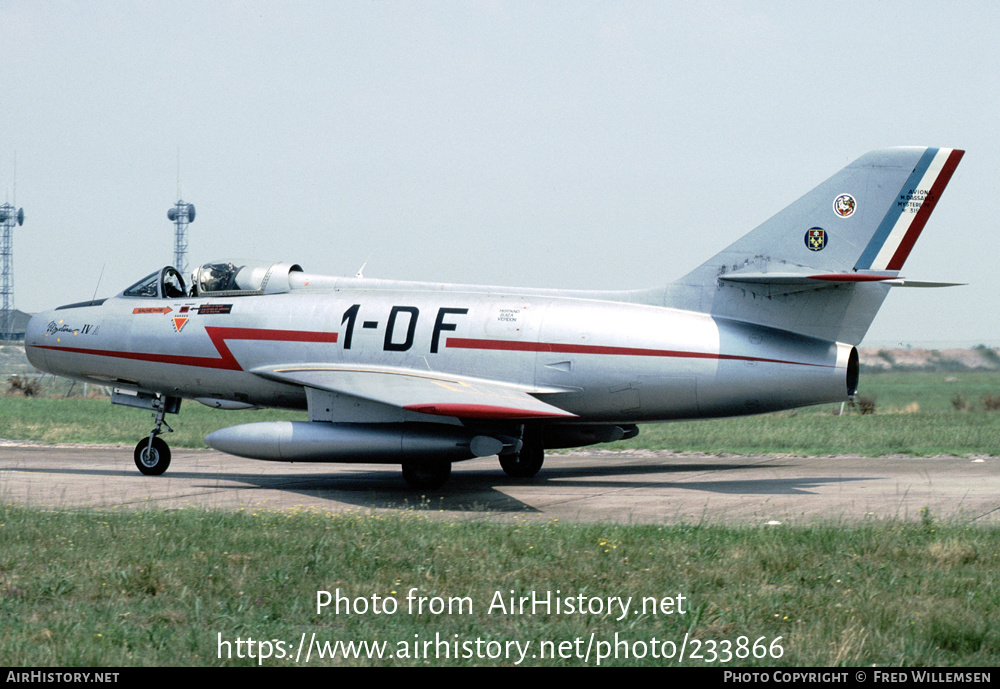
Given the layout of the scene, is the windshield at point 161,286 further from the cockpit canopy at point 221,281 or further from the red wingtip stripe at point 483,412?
the red wingtip stripe at point 483,412

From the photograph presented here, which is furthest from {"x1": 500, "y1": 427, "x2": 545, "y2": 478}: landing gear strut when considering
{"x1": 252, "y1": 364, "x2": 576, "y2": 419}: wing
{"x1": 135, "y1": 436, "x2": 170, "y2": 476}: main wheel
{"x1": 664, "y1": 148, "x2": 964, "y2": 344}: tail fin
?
{"x1": 135, "y1": 436, "x2": 170, "y2": 476}: main wheel

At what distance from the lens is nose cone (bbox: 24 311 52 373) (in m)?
18.6

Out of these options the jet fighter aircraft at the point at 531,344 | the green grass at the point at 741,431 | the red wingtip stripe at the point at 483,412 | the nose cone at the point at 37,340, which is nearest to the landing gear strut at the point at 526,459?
the jet fighter aircraft at the point at 531,344

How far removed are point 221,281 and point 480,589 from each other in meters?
12.0

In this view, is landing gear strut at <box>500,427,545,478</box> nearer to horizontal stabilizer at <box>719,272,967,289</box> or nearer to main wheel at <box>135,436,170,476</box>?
horizontal stabilizer at <box>719,272,967,289</box>

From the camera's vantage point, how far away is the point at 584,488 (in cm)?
1588

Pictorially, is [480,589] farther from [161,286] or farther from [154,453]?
[161,286]

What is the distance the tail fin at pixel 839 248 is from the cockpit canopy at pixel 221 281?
26.4 feet

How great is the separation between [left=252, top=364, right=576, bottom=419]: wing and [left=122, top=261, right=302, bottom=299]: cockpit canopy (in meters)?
1.79

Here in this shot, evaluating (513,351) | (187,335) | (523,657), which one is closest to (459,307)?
(513,351)

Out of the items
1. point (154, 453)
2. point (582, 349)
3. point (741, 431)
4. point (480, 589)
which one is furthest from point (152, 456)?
point (741, 431)

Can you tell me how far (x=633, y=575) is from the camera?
8.02 meters

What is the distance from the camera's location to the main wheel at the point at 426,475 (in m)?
15.8
